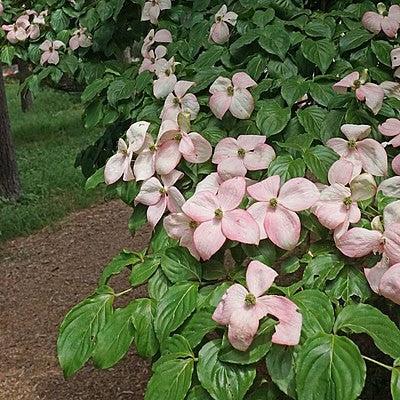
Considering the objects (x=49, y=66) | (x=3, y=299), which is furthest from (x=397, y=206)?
(x=3, y=299)

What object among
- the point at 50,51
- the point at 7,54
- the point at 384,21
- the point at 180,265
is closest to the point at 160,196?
the point at 180,265

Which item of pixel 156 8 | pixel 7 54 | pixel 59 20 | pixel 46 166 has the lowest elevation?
pixel 46 166

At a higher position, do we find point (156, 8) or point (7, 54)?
point (156, 8)

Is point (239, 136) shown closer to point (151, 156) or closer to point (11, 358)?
point (151, 156)

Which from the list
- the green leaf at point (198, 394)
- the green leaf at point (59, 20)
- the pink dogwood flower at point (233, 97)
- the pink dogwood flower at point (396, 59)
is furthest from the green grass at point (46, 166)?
the green leaf at point (198, 394)

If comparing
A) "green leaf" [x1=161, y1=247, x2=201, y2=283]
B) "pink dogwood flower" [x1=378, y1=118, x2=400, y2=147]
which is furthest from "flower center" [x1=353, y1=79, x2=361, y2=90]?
"green leaf" [x1=161, y1=247, x2=201, y2=283]

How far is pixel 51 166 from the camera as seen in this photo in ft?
21.1

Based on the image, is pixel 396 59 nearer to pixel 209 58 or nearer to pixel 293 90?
pixel 293 90

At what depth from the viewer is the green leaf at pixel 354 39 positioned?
1.69 meters

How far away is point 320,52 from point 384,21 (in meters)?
0.21

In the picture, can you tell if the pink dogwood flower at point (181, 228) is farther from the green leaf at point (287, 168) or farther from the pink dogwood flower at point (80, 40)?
the pink dogwood flower at point (80, 40)

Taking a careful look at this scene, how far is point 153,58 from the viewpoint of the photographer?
194 centimetres

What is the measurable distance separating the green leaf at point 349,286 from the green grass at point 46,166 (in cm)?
240

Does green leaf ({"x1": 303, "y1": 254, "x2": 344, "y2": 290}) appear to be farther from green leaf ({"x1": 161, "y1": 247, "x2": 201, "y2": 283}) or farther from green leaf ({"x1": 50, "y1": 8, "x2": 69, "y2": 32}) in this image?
green leaf ({"x1": 50, "y1": 8, "x2": 69, "y2": 32})
